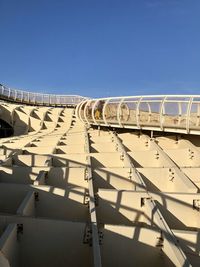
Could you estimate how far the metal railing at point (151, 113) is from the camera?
1289 cm

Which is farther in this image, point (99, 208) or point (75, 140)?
point (75, 140)

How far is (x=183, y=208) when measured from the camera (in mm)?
8102

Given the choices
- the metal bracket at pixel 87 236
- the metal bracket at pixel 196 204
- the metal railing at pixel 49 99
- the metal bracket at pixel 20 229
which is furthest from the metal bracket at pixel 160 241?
the metal railing at pixel 49 99

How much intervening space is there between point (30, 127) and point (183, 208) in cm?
2126

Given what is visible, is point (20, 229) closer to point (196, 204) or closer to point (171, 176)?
point (196, 204)

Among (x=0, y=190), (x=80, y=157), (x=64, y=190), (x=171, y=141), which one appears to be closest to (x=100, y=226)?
(x=64, y=190)

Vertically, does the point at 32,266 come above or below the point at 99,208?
below

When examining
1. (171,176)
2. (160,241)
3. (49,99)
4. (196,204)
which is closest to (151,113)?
(171,176)

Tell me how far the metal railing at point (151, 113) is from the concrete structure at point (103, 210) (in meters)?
Answer: 0.87

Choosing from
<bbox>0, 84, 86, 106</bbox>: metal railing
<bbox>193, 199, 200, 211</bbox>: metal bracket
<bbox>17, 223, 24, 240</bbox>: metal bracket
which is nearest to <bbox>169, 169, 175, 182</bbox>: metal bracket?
<bbox>193, 199, 200, 211</bbox>: metal bracket

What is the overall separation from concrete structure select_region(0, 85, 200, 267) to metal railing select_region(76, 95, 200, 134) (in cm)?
87

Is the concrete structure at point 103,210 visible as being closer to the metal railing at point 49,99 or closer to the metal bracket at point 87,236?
the metal bracket at point 87,236

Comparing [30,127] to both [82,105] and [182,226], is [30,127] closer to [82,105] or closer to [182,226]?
[82,105]

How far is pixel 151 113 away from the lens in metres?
14.5
